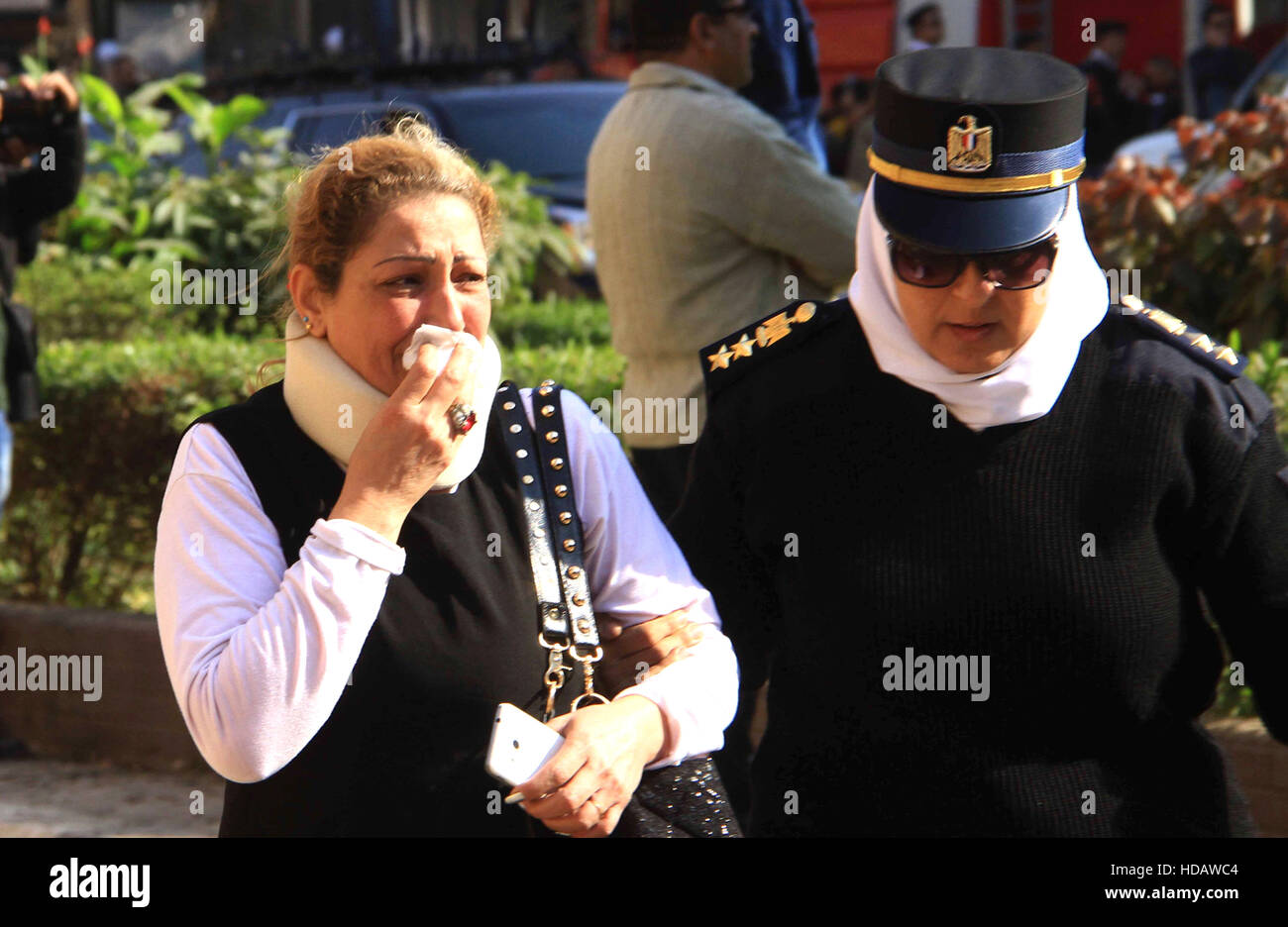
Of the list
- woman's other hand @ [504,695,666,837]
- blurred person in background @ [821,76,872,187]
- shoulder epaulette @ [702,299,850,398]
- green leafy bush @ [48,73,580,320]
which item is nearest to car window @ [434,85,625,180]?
green leafy bush @ [48,73,580,320]

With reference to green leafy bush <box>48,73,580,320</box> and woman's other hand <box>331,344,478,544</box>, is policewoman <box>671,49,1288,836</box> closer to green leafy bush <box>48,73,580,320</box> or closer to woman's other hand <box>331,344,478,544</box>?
woman's other hand <box>331,344,478,544</box>

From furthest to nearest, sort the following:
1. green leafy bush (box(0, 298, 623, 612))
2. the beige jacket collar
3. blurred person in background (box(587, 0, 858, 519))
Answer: green leafy bush (box(0, 298, 623, 612))
the beige jacket collar
blurred person in background (box(587, 0, 858, 519))

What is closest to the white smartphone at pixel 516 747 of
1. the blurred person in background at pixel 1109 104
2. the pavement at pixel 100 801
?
the pavement at pixel 100 801

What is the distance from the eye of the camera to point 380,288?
2348 mm

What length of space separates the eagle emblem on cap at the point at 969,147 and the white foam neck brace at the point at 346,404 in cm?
68

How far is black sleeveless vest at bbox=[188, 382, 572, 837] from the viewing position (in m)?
2.24

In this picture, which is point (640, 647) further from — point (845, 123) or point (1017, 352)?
point (845, 123)

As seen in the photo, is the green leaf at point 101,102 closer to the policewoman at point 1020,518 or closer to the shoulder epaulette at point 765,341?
the shoulder epaulette at point 765,341

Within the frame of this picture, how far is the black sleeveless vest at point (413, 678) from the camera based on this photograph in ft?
7.35

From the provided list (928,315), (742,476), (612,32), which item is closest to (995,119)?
(928,315)

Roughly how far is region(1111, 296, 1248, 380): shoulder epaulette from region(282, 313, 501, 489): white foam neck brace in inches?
35.2

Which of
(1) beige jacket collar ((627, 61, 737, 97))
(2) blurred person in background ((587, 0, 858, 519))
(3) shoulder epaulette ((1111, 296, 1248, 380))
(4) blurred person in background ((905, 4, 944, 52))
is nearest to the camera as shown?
(3) shoulder epaulette ((1111, 296, 1248, 380))
